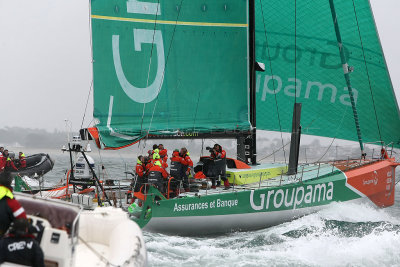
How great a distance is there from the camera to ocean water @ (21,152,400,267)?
8.34m

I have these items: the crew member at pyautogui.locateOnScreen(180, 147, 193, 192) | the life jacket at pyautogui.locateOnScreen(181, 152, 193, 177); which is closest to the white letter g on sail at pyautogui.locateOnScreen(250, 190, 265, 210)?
the crew member at pyautogui.locateOnScreen(180, 147, 193, 192)

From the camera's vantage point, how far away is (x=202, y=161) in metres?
12.2

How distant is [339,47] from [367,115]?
1996mm

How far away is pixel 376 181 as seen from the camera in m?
13.0

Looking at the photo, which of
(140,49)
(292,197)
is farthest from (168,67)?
(292,197)

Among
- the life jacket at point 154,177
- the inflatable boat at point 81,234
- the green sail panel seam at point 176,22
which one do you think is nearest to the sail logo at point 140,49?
the green sail panel seam at point 176,22

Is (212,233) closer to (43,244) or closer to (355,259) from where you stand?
(355,259)

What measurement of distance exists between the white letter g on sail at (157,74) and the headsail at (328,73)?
129 inches

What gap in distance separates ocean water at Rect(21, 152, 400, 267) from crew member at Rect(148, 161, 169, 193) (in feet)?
3.08

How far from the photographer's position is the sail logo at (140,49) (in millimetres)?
12289

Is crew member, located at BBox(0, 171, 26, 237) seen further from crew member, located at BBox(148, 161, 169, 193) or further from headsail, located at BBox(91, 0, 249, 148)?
headsail, located at BBox(91, 0, 249, 148)

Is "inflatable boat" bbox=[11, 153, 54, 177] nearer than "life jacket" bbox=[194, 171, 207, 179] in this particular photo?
No

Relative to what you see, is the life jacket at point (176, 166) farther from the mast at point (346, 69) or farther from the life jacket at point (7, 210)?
the life jacket at point (7, 210)

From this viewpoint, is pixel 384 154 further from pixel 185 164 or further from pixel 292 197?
pixel 185 164
